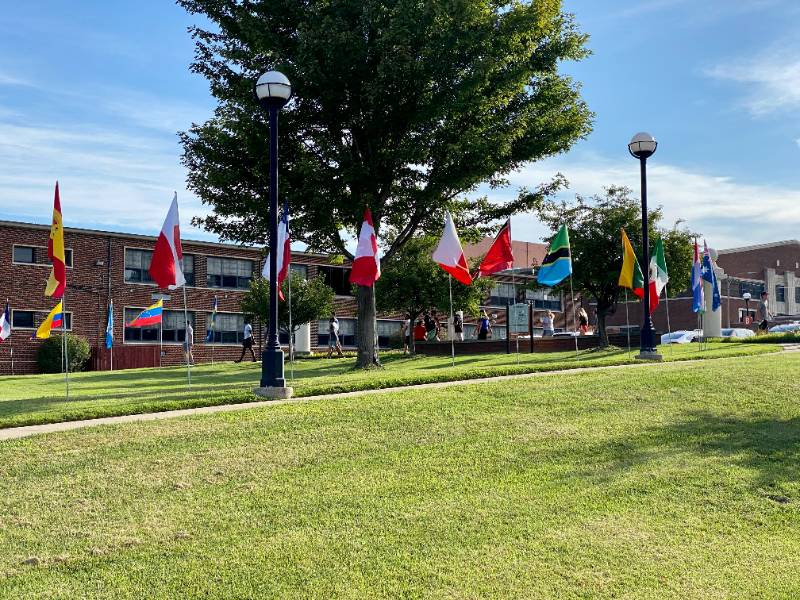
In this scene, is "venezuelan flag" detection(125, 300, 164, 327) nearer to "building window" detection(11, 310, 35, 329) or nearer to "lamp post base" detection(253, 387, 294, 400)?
"building window" detection(11, 310, 35, 329)

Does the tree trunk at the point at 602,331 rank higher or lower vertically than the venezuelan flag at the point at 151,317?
lower

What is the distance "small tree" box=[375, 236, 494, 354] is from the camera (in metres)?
34.5

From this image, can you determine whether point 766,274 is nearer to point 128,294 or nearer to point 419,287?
point 419,287

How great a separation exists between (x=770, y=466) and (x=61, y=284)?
35.4 ft

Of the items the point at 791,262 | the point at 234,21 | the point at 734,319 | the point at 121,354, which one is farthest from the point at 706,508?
the point at 791,262

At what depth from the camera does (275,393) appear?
12.1m

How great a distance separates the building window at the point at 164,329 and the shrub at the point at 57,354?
379 cm

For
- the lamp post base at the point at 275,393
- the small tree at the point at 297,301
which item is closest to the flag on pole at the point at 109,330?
the small tree at the point at 297,301

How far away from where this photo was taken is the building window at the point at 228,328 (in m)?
46.6

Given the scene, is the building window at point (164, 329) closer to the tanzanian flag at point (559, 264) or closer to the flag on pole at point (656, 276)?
the tanzanian flag at point (559, 264)

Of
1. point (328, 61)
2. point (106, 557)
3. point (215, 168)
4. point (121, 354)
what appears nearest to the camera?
point (106, 557)

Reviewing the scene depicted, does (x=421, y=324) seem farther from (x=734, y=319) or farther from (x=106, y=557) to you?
(x=734, y=319)

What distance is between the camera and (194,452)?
8.50m

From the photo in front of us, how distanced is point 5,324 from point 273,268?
28519 millimetres
